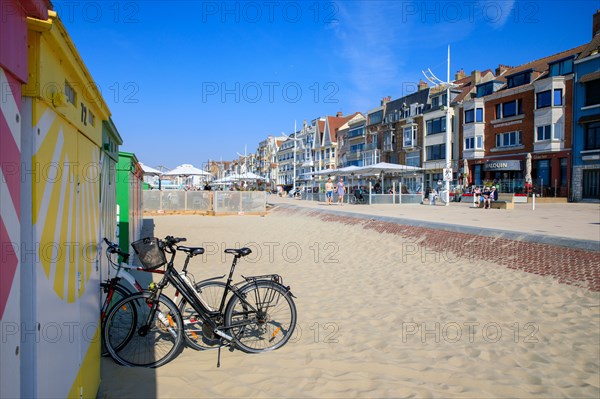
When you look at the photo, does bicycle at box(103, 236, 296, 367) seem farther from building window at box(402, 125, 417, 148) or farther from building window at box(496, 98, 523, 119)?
building window at box(402, 125, 417, 148)

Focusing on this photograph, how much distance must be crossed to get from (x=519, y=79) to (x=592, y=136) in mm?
9496

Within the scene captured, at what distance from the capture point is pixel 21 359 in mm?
1851

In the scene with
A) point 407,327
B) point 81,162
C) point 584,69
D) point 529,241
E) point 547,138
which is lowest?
point 407,327

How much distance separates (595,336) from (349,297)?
3.42 m

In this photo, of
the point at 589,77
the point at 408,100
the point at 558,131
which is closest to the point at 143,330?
the point at 589,77

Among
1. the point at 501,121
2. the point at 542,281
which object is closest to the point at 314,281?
the point at 542,281

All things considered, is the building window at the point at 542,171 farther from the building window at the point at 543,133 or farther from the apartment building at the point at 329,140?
the apartment building at the point at 329,140

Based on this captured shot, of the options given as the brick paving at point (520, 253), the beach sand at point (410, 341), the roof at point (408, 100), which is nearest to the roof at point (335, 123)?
the roof at point (408, 100)

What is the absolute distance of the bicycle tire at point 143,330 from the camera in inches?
163

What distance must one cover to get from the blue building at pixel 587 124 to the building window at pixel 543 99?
80.5 inches

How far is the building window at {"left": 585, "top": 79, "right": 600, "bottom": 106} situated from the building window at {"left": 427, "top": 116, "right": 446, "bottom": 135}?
15.7 meters

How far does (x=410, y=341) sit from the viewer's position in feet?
17.2

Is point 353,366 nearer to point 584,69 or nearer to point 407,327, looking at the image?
point 407,327

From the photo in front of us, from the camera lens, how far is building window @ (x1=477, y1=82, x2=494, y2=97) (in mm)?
42312
